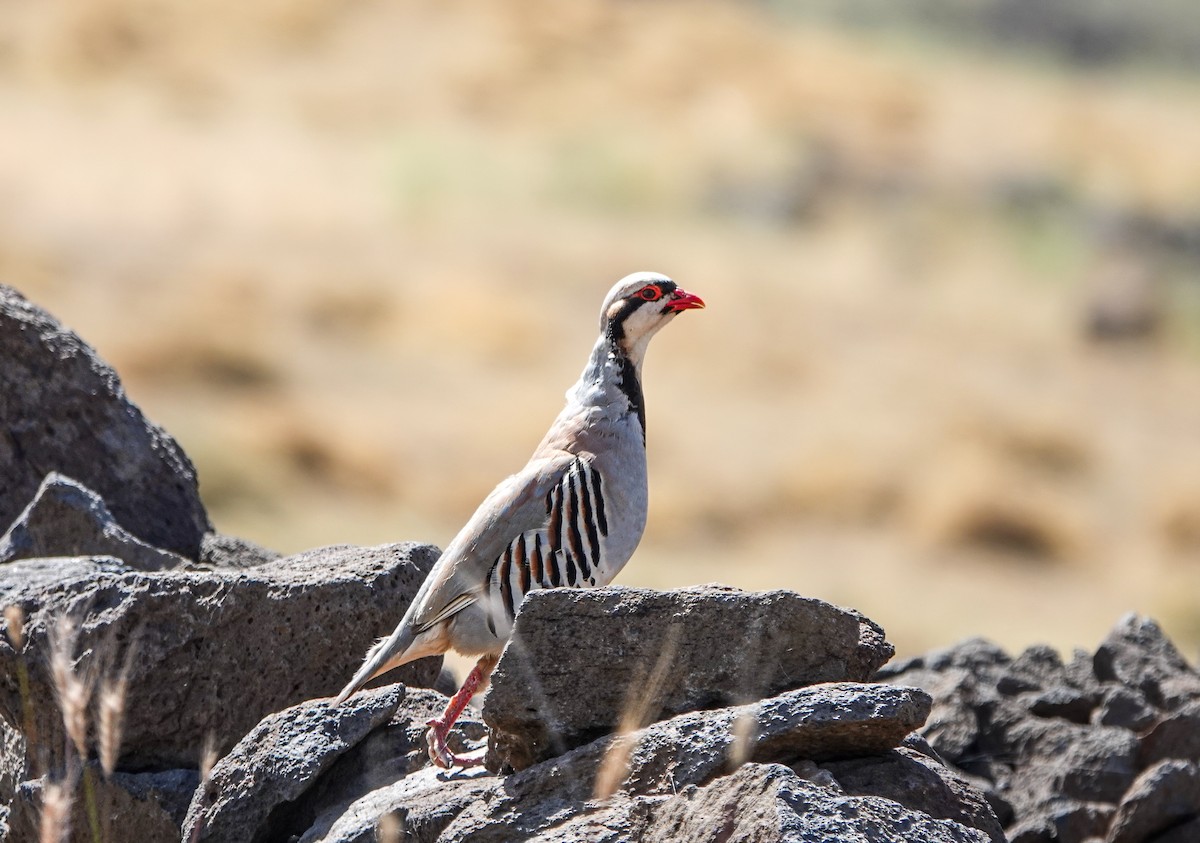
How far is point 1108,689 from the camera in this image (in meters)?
8.25

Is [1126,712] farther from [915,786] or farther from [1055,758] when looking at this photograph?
[915,786]

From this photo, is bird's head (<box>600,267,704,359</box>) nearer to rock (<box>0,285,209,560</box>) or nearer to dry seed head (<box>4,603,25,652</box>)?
rock (<box>0,285,209,560</box>)

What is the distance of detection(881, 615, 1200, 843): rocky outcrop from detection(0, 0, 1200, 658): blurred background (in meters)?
11.6

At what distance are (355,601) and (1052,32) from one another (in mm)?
65444

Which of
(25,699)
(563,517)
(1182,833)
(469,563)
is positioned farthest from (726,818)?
(1182,833)

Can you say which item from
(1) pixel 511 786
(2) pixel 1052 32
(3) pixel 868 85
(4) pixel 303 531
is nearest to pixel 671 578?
(4) pixel 303 531

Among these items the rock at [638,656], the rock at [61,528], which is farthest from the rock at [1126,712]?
the rock at [61,528]

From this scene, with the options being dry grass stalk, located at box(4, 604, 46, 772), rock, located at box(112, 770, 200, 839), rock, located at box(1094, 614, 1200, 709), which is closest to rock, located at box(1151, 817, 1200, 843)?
rock, located at box(1094, 614, 1200, 709)

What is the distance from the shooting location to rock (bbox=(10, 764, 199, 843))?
19.7ft

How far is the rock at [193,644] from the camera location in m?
6.18

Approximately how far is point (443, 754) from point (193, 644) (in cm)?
113

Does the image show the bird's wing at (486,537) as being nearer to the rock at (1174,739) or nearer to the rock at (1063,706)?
the rock at (1063,706)

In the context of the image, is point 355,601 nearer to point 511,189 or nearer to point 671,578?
point 671,578

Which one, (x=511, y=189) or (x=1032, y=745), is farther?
(x=511, y=189)
